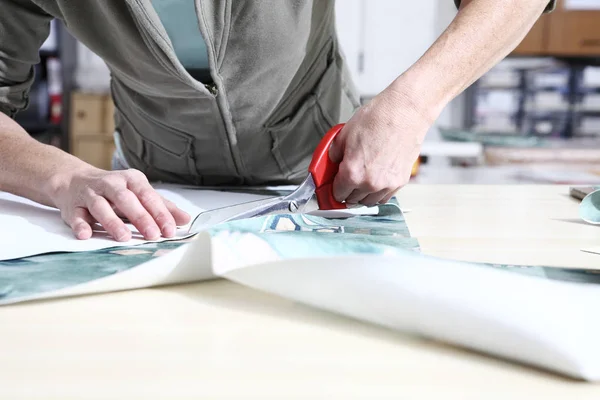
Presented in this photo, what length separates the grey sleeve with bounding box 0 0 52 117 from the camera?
0.87 meters

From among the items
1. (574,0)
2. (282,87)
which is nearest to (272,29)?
(282,87)

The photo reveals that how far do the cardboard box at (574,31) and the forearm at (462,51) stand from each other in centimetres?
324

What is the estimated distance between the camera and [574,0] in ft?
11.9

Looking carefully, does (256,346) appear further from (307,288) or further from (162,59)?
(162,59)

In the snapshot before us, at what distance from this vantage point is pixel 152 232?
0.57 m

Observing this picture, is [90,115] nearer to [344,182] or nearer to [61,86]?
[61,86]

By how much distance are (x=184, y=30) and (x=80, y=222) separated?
34cm

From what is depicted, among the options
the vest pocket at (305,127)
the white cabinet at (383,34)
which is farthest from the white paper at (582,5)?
the vest pocket at (305,127)

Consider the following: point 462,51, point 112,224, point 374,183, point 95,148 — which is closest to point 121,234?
point 112,224

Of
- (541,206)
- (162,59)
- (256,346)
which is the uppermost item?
(162,59)

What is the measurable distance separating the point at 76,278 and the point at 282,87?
1.90 ft

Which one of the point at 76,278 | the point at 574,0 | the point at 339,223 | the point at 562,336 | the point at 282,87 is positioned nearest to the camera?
the point at 562,336

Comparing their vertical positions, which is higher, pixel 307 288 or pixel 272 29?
A: pixel 272 29

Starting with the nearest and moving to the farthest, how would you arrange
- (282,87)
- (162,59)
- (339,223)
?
(339,223)
(162,59)
(282,87)
